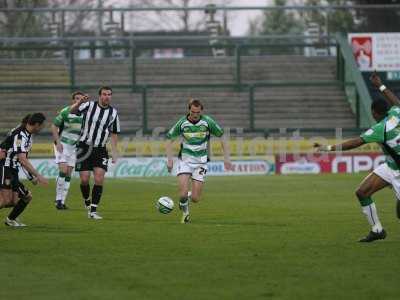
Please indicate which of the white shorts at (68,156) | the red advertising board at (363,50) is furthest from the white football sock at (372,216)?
the red advertising board at (363,50)

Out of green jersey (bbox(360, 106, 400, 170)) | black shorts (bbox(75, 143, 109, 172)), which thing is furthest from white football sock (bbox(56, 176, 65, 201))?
green jersey (bbox(360, 106, 400, 170))

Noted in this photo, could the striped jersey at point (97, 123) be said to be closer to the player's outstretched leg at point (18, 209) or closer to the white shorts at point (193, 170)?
the white shorts at point (193, 170)

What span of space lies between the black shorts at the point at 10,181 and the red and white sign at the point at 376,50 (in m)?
25.9

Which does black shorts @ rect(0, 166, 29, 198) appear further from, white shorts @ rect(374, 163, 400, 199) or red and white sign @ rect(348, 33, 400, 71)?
red and white sign @ rect(348, 33, 400, 71)

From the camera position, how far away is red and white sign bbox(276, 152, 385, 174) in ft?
120

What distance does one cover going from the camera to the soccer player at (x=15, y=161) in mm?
15930

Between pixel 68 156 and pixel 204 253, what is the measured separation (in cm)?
1020

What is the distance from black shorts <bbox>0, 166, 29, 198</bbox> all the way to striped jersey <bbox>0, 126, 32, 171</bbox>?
0.26 feet

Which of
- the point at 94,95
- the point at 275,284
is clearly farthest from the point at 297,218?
the point at 94,95

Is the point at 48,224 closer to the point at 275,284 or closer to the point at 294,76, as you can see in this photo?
the point at 275,284

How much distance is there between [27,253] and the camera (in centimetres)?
1291

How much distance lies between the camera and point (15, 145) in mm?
16000

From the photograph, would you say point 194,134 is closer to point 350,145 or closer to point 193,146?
point 193,146

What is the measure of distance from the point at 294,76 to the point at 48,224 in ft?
84.2
